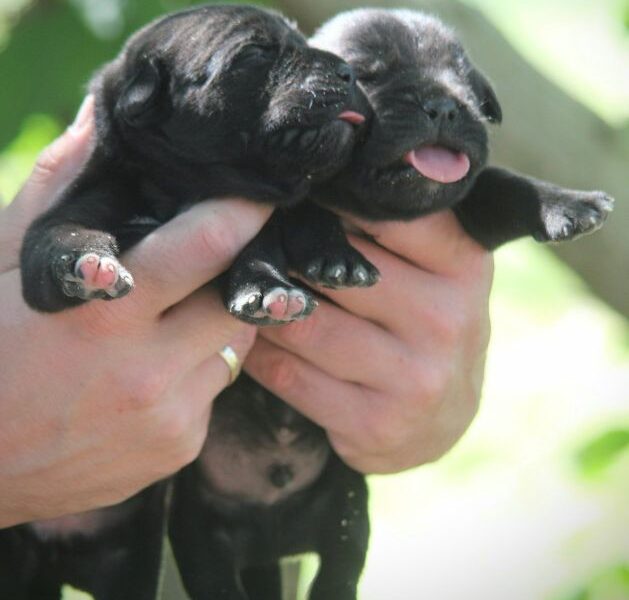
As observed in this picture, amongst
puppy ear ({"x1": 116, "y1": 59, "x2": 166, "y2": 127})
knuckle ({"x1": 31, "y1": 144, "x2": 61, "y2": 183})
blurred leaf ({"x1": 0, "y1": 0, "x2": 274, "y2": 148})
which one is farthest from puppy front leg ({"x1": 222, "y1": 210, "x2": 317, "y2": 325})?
blurred leaf ({"x1": 0, "y1": 0, "x2": 274, "y2": 148})

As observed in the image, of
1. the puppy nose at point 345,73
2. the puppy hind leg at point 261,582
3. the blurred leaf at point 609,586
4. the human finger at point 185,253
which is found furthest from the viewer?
the puppy hind leg at point 261,582

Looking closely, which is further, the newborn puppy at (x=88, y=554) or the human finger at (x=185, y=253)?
the newborn puppy at (x=88, y=554)

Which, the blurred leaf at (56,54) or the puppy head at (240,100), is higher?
the puppy head at (240,100)

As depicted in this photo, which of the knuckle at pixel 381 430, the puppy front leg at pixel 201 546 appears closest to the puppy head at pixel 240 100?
the knuckle at pixel 381 430

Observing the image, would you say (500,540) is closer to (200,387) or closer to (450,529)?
(450,529)

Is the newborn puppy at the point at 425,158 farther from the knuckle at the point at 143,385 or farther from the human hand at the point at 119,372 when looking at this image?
the knuckle at the point at 143,385

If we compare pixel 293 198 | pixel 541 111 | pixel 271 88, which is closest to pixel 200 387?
pixel 293 198
